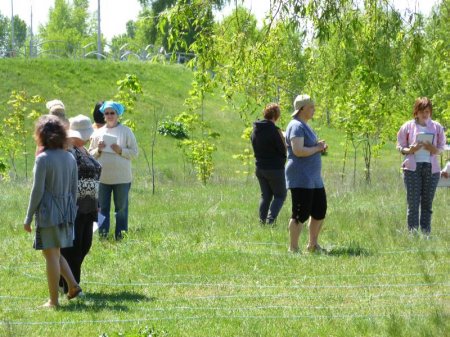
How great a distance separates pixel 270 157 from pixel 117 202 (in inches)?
83.7

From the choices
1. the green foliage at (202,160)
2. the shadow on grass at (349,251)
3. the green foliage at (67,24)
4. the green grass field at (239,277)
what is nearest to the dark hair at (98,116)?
the green grass field at (239,277)

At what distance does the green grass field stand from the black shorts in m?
0.43

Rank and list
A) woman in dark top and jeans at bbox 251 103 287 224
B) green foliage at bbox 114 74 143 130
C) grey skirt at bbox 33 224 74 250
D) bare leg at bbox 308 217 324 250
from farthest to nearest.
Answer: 1. green foliage at bbox 114 74 143 130
2. woman in dark top and jeans at bbox 251 103 287 224
3. bare leg at bbox 308 217 324 250
4. grey skirt at bbox 33 224 74 250

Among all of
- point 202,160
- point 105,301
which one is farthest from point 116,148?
point 202,160

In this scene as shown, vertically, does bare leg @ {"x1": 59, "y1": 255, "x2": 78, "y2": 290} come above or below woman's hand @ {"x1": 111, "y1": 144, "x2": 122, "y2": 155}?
below

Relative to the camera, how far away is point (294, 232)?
10773mm

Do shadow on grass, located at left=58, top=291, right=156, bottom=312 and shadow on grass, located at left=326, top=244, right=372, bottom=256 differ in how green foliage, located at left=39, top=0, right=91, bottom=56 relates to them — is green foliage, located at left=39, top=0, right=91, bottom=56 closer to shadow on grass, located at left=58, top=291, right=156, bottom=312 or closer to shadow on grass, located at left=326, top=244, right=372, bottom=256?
shadow on grass, located at left=326, top=244, right=372, bottom=256

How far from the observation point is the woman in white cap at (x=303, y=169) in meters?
10.6

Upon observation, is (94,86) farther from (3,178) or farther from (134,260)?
(134,260)

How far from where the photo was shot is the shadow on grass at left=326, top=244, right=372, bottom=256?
1068 centimetres

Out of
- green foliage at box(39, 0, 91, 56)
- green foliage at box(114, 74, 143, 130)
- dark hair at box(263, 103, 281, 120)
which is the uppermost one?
green foliage at box(39, 0, 91, 56)

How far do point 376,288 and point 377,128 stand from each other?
47.0 feet

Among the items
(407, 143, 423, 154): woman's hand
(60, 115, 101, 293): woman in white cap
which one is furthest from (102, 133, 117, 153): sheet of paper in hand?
(407, 143, 423, 154): woman's hand

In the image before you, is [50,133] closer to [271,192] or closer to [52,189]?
[52,189]
